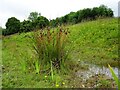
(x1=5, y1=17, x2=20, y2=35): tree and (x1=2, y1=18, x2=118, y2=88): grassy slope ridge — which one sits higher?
(x1=5, y1=17, x2=20, y2=35): tree

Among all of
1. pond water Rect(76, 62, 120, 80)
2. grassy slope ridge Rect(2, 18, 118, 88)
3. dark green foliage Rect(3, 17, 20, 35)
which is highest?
dark green foliage Rect(3, 17, 20, 35)

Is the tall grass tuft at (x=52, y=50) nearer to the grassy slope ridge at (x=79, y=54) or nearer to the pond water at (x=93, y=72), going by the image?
the grassy slope ridge at (x=79, y=54)

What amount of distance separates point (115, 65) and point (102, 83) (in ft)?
9.17

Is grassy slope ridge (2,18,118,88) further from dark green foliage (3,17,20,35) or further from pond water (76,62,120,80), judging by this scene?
dark green foliage (3,17,20,35)

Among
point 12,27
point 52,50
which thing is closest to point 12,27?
point 12,27

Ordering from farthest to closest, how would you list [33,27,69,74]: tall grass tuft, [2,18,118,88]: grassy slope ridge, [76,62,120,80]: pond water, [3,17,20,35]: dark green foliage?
[3,17,20,35]: dark green foliage, [33,27,69,74]: tall grass tuft, [76,62,120,80]: pond water, [2,18,118,88]: grassy slope ridge

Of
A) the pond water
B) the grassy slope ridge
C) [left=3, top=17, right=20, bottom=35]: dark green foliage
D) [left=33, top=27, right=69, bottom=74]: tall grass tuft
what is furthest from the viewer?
[left=3, top=17, right=20, bottom=35]: dark green foliage

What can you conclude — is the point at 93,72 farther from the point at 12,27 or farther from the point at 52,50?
the point at 12,27

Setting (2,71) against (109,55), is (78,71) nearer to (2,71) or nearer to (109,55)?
(2,71)

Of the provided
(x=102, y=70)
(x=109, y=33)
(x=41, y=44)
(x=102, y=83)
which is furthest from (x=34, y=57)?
(x=109, y=33)

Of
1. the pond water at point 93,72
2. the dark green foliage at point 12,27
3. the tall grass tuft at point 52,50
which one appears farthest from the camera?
the dark green foliage at point 12,27

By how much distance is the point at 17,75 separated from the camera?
22.8ft

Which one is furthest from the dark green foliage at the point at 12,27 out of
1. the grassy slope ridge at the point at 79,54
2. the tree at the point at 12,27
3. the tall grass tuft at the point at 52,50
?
the tall grass tuft at the point at 52,50

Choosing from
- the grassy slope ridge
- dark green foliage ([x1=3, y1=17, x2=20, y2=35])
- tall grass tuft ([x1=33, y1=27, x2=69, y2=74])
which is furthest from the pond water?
dark green foliage ([x1=3, y1=17, x2=20, y2=35])
